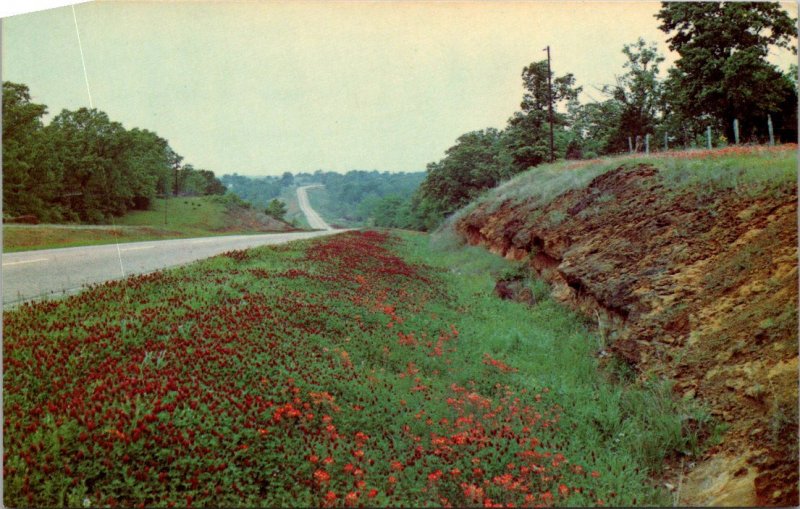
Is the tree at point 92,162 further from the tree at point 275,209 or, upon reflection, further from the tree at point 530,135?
the tree at point 275,209

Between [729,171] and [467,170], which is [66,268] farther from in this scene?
[467,170]

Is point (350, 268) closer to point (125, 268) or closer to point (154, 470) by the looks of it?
point (125, 268)

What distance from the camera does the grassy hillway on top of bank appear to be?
1235 centimetres

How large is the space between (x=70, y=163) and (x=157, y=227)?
17505 mm

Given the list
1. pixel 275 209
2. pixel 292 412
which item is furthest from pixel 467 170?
pixel 275 209

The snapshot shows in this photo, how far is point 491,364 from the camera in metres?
7.20

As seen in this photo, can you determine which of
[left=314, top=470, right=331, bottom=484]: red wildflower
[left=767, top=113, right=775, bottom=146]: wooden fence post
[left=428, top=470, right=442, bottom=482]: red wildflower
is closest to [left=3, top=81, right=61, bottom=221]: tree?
[left=314, top=470, right=331, bottom=484]: red wildflower

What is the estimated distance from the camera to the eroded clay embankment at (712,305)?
14.4 ft

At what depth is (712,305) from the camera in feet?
20.4

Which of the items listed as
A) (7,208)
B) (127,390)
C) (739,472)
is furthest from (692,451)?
(7,208)

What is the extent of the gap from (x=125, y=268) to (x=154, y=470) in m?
8.42

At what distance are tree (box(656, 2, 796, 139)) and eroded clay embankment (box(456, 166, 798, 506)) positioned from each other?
75.4 inches

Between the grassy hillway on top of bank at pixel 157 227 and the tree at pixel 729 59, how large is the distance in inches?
447

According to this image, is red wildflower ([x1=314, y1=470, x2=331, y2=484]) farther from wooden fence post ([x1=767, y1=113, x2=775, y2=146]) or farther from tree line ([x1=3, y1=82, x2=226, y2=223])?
wooden fence post ([x1=767, y1=113, x2=775, y2=146])
